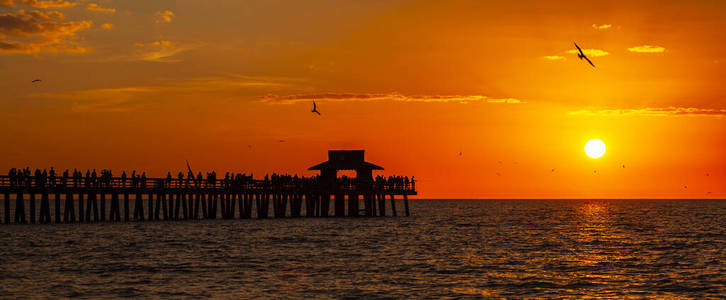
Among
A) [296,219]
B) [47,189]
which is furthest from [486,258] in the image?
[296,219]

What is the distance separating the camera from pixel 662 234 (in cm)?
6850

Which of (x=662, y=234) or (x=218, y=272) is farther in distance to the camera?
(x=662, y=234)

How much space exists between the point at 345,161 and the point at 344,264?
133ft

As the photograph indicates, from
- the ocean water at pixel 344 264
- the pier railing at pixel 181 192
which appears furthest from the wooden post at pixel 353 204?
the ocean water at pixel 344 264

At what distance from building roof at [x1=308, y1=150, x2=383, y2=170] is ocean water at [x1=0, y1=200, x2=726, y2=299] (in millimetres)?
17056

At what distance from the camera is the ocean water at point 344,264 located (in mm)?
31000

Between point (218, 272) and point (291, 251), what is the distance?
34.8 ft

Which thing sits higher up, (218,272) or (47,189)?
(47,189)

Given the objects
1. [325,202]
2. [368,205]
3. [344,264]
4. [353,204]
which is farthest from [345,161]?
[344,264]

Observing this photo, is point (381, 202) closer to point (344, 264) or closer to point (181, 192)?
point (181, 192)

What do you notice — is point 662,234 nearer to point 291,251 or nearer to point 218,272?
point 291,251

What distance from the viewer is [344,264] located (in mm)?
39875

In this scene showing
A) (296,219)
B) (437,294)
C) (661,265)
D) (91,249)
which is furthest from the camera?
(296,219)

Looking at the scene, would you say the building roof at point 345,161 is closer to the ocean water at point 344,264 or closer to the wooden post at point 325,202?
the wooden post at point 325,202
